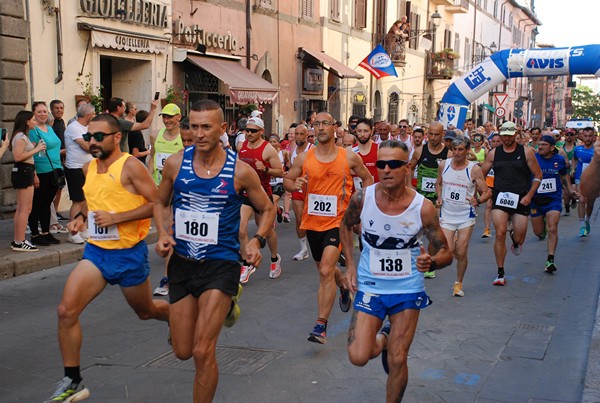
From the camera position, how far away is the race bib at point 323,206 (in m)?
6.98

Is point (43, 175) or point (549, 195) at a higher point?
point (43, 175)

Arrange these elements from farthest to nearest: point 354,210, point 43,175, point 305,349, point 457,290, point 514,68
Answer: point 514,68
point 43,175
point 457,290
point 305,349
point 354,210

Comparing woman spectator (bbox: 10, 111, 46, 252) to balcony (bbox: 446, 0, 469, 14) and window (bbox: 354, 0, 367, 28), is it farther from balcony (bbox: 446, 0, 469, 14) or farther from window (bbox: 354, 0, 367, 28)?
balcony (bbox: 446, 0, 469, 14)

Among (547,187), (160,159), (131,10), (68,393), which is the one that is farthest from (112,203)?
(131,10)

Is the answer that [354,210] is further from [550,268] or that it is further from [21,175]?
[21,175]

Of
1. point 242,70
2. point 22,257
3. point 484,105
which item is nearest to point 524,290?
point 22,257

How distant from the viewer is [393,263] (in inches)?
188

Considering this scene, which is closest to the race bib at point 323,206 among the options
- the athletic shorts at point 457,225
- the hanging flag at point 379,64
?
the athletic shorts at point 457,225

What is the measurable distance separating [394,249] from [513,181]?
16.6 ft

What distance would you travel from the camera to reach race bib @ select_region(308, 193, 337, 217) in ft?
22.9

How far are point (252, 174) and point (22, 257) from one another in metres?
5.50

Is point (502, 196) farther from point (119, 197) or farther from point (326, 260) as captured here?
point (119, 197)

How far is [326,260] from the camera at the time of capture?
6.69 meters

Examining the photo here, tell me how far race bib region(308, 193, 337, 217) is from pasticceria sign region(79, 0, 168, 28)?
923 centimetres
